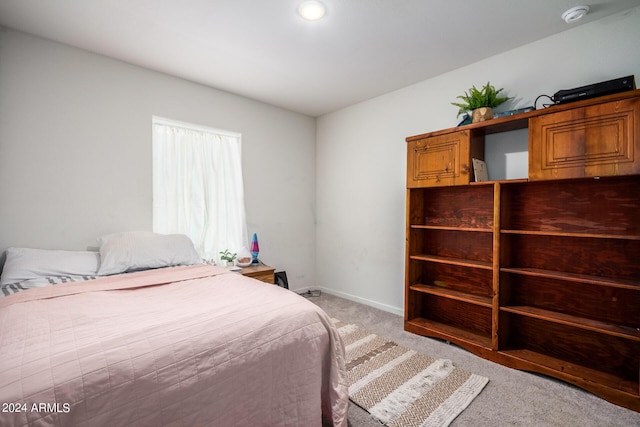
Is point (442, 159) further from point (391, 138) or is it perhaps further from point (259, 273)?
point (259, 273)

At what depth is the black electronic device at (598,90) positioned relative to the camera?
1668mm

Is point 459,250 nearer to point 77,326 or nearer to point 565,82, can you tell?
point 565,82

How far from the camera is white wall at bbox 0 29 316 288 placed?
2.13 meters

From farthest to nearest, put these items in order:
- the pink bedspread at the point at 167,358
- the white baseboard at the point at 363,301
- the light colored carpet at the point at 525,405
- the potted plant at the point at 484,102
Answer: the white baseboard at the point at 363,301
the potted plant at the point at 484,102
the light colored carpet at the point at 525,405
the pink bedspread at the point at 167,358

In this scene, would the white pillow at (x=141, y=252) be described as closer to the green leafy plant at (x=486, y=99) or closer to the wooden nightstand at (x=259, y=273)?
the wooden nightstand at (x=259, y=273)

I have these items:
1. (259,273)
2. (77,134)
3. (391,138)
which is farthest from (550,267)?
(77,134)

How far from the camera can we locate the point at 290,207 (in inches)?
153

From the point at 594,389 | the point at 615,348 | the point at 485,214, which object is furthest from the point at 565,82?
the point at 594,389

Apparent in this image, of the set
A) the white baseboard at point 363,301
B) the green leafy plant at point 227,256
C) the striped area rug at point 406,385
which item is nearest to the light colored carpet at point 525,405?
the striped area rug at point 406,385

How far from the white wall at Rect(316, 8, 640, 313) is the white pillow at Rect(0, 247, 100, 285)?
264cm

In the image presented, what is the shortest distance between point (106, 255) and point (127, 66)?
5.76 feet

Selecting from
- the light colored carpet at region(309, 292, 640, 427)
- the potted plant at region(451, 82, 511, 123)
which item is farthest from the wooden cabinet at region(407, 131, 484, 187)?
the light colored carpet at region(309, 292, 640, 427)

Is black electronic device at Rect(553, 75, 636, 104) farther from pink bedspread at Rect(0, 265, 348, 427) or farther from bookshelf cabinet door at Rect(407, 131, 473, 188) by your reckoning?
pink bedspread at Rect(0, 265, 348, 427)

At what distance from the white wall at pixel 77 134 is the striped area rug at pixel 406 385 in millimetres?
2332
